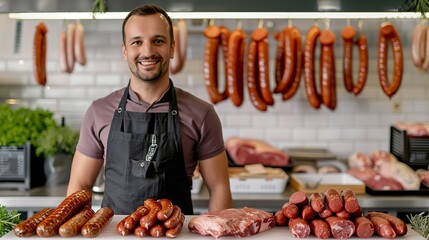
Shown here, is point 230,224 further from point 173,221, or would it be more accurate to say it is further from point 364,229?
point 364,229

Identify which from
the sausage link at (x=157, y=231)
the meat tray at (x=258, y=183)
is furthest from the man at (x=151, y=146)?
the meat tray at (x=258, y=183)

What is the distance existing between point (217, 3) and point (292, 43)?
1590 mm

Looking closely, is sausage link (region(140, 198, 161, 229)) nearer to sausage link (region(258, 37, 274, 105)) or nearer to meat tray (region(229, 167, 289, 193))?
meat tray (region(229, 167, 289, 193))

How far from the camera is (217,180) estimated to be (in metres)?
3.46

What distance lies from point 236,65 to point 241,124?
110 centimetres

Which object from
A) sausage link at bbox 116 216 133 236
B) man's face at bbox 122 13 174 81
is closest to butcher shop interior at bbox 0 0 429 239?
sausage link at bbox 116 216 133 236

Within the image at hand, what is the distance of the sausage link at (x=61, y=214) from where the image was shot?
2.29 meters

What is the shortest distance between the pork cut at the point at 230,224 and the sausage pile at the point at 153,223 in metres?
0.09

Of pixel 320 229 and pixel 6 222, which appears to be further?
pixel 6 222

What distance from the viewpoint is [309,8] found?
3.88m

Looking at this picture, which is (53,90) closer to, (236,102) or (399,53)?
(236,102)

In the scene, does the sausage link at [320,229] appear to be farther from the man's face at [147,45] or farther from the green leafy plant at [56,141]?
the green leafy plant at [56,141]

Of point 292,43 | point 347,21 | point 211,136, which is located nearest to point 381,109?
point 347,21

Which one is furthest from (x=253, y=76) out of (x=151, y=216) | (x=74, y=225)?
(x=74, y=225)
